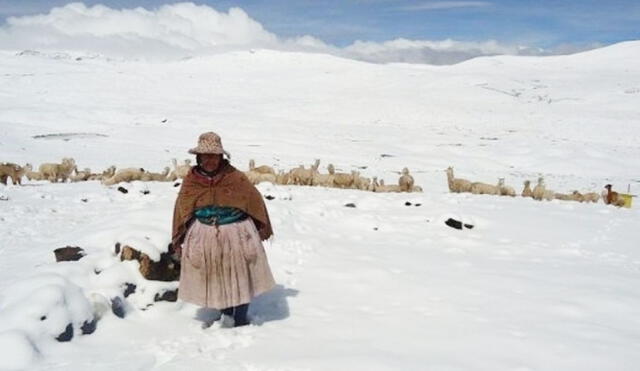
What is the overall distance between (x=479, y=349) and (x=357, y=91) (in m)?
54.5

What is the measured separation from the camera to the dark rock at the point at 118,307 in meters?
5.27

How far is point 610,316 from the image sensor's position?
5898mm

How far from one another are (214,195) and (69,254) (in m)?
1.79

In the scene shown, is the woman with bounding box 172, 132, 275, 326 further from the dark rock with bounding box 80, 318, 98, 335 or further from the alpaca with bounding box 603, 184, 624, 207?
the alpaca with bounding box 603, 184, 624, 207

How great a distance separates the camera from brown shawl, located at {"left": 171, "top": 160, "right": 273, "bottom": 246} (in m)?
5.10

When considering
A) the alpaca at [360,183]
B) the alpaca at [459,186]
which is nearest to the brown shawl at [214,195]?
the alpaca at [360,183]

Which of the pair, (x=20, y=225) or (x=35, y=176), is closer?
(x=20, y=225)

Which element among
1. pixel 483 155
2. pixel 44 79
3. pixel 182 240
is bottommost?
pixel 182 240

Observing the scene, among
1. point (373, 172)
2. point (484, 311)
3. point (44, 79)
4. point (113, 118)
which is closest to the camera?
point (484, 311)

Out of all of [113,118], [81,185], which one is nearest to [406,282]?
[81,185]

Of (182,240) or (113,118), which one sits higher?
(113,118)

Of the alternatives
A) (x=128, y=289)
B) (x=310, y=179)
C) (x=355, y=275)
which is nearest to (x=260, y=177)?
(x=310, y=179)

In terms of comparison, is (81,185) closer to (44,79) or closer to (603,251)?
(603,251)

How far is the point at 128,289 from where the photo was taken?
5.57m
